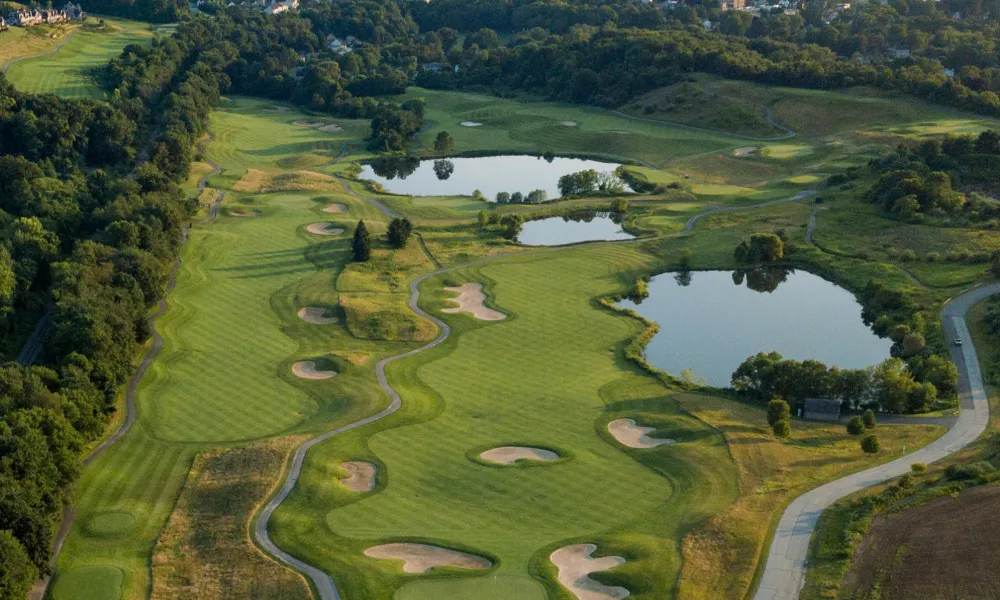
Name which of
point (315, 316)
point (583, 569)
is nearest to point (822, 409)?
point (583, 569)

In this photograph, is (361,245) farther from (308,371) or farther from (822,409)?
(822,409)

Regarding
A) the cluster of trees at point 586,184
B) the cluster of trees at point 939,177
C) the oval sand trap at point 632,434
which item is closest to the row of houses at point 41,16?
the cluster of trees at point 586,184

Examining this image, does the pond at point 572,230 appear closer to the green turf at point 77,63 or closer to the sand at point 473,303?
the sand at point 473,303

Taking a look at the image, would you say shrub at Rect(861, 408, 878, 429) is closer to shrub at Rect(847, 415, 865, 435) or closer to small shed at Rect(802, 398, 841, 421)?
shrub at Rect(847, 415, 865, 435)

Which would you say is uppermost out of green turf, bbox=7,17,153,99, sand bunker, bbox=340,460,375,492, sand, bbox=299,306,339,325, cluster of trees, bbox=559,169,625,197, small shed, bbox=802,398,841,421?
green turf, bbox=7,17,153,99

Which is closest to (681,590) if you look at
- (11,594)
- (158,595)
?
(158,595)

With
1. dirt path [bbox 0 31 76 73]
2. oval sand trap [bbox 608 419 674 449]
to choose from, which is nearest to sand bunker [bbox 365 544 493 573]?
oval sand trap [bbox 608 419 674 449]

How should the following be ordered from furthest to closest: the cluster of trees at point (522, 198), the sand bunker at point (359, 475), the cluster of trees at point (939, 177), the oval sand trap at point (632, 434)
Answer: the cluster of trees at point (522, 198) < the cluster of trees at point (939, 177) < the oval sand trap at point (632, 434) < the sand bunker at point (359, 475)
